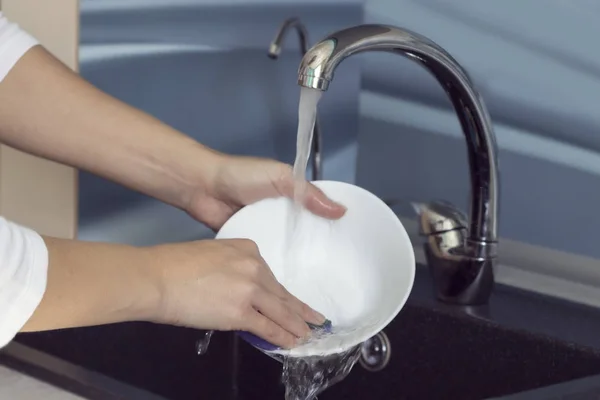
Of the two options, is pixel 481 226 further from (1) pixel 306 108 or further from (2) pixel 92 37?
(2) pixel 92 37

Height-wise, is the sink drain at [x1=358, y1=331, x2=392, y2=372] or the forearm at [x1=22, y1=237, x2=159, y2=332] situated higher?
the forearm at [x1=22, y1=237, x2=159, y2=332]

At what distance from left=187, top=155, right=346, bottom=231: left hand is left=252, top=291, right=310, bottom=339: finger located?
132mm

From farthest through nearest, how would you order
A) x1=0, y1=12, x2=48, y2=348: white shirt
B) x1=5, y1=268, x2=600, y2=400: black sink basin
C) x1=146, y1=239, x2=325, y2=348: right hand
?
x1=5, y1=268, x2=600, y2=400: black sink basin → x1=146, y1=239, x2=325, y2=348: right hand → x1=0, y1=12, x2=48, y2=348: white shirt

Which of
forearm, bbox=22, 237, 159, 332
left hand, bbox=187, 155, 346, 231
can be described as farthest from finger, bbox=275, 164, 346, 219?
forearm, bbox=22, 237, 159, 332

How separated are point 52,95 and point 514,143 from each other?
1.87 feet

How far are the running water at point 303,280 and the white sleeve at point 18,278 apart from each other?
27 cm

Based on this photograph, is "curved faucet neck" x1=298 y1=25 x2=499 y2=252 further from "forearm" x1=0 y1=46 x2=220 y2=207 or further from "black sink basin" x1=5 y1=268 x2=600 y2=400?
"forearm" x1=0 y1=46 x2=220 y2=207

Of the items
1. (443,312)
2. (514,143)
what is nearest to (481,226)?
(443,312)

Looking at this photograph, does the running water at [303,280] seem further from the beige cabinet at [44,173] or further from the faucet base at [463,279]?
the beige cabinet at [44,173]

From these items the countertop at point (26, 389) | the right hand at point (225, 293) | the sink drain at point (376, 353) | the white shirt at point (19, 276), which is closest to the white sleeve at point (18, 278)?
the white shirt at point (19, 276)

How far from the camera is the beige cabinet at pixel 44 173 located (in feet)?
3.88

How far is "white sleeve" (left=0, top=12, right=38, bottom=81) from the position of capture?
1.03 metres

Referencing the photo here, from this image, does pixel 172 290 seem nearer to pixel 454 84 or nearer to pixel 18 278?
pixel 18 278

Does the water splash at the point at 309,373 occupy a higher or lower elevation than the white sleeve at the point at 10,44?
lower
